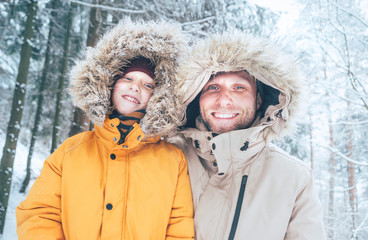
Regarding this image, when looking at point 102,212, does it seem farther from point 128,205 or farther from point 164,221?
point 164,221

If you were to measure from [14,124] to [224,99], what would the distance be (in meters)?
4.91

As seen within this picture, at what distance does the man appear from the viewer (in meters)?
1.78

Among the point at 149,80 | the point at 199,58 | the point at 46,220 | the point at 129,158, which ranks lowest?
the point at 46,220

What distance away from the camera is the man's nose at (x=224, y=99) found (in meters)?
2.10

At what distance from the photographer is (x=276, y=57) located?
204cm

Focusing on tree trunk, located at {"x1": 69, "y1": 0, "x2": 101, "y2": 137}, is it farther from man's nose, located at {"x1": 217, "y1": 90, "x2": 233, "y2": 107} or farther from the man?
man's nose, located at {"x1": 217, "y1": 90, "x2": 233, "y2": 107}

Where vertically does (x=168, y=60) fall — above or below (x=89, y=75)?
above

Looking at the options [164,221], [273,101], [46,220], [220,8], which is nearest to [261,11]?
[220,8]

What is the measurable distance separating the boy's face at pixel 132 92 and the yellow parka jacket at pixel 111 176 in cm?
10

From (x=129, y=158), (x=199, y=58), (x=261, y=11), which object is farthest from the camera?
(x=261, y=11)

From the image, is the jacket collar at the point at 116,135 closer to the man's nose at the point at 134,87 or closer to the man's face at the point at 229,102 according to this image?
the man's nose at the point at 134,87

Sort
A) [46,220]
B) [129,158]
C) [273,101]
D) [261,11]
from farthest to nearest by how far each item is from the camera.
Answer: [261,11] < [273,101] < [129,158] < [46,220]

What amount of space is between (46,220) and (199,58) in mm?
1870

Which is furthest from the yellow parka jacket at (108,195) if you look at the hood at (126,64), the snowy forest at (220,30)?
the snowy forest at (220,30)
